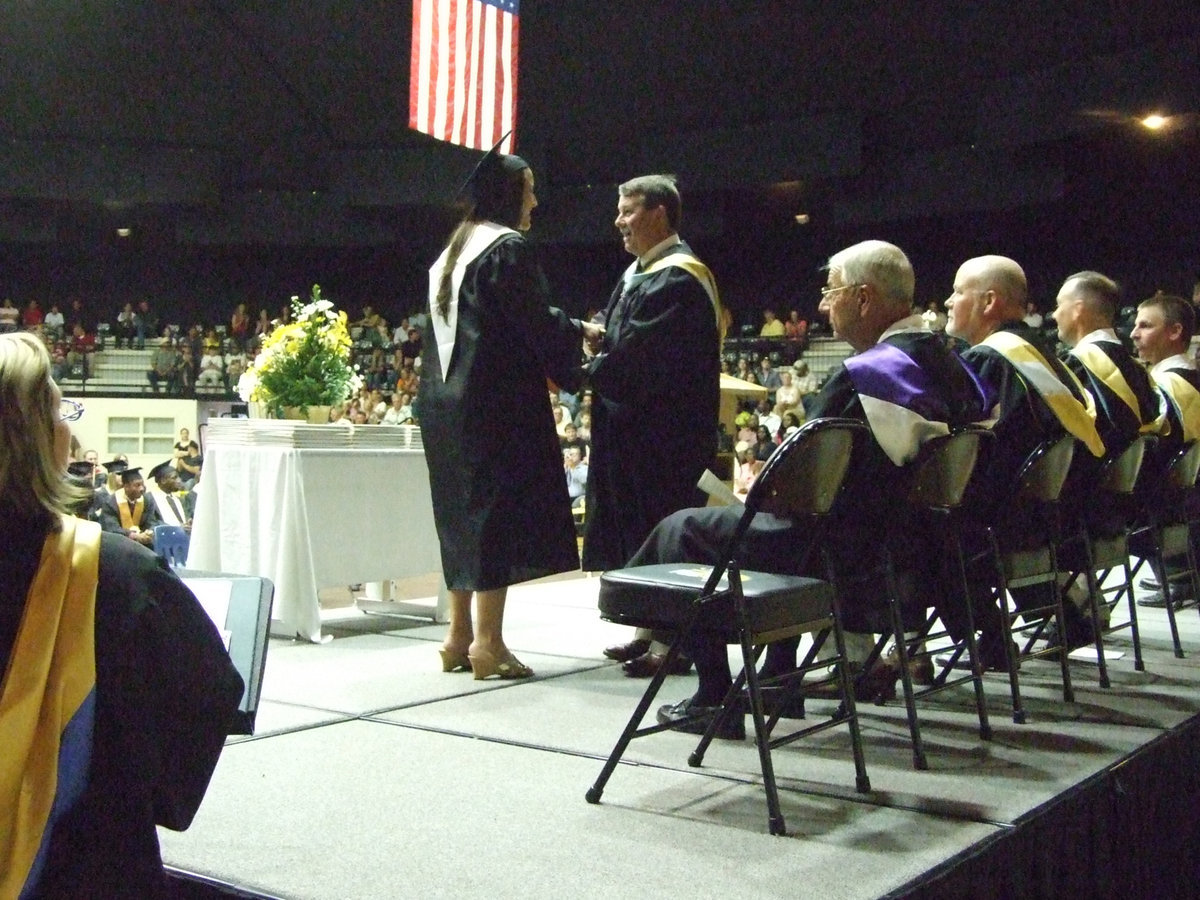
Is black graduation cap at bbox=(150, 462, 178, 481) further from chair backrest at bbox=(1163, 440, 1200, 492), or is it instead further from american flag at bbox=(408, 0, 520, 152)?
chair backrest at bbox=(1163, 440, 1200, 492)

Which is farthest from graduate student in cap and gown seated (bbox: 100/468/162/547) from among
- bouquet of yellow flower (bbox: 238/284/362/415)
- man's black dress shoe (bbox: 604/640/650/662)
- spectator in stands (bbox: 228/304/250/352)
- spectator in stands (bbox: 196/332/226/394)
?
spectator in stands (bbox: 228/304/250/352)

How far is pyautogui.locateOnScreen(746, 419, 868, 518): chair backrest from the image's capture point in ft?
7.65

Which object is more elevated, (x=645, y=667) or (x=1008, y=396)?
(x=1008, y=396)

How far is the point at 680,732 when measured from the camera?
3.07m

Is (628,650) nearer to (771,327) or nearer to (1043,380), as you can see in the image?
(1043,380)

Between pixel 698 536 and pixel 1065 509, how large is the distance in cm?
169

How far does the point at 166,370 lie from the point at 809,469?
1637 cm

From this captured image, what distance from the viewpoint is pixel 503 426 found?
373cm

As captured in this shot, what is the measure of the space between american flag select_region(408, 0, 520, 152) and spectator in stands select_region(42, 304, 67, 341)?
11.4 meters

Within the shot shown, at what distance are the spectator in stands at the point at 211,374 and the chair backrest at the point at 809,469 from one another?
15.9 meters

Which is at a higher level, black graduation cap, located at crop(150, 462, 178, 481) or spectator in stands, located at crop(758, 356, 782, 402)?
spectator in stands, located at crop(758, 356, 782, 402)

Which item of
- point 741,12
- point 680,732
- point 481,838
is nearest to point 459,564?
point 680,732

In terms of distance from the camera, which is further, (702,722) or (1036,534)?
(1036,534)

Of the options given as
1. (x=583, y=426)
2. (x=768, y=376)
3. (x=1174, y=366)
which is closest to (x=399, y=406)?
(x=583, y=426)
